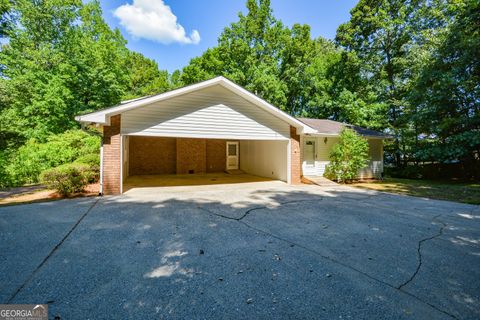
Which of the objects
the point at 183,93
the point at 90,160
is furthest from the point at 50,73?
the point at 183,93

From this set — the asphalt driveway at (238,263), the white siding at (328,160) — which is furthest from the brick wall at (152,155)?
the white siding at (328,160)

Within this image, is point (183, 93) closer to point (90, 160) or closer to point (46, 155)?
point (90, 160)

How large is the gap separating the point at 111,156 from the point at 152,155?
6980 mm

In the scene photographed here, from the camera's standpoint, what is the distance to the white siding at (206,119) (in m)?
8.20

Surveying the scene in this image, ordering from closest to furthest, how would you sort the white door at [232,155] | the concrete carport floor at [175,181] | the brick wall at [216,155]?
the concrete carport floor at [175,181]
the brick wall at [216,155]
the white door at [232,155]

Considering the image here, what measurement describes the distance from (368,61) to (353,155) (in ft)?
39.2

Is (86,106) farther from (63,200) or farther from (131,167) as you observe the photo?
(63,200)

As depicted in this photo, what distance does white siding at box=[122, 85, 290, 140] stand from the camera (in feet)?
26.9

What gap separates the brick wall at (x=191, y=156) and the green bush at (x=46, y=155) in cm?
469

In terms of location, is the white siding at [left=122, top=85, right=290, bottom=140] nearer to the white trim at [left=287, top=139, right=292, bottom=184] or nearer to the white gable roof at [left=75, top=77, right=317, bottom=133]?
the white gable roof at [left=75, top=77, right=317, bottom=133]

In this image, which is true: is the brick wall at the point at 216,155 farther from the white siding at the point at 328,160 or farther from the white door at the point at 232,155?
the white siding at the point at 328,160

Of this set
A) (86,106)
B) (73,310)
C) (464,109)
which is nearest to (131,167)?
(86,106)

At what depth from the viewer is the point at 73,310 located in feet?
7.18

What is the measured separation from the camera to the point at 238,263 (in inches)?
126
